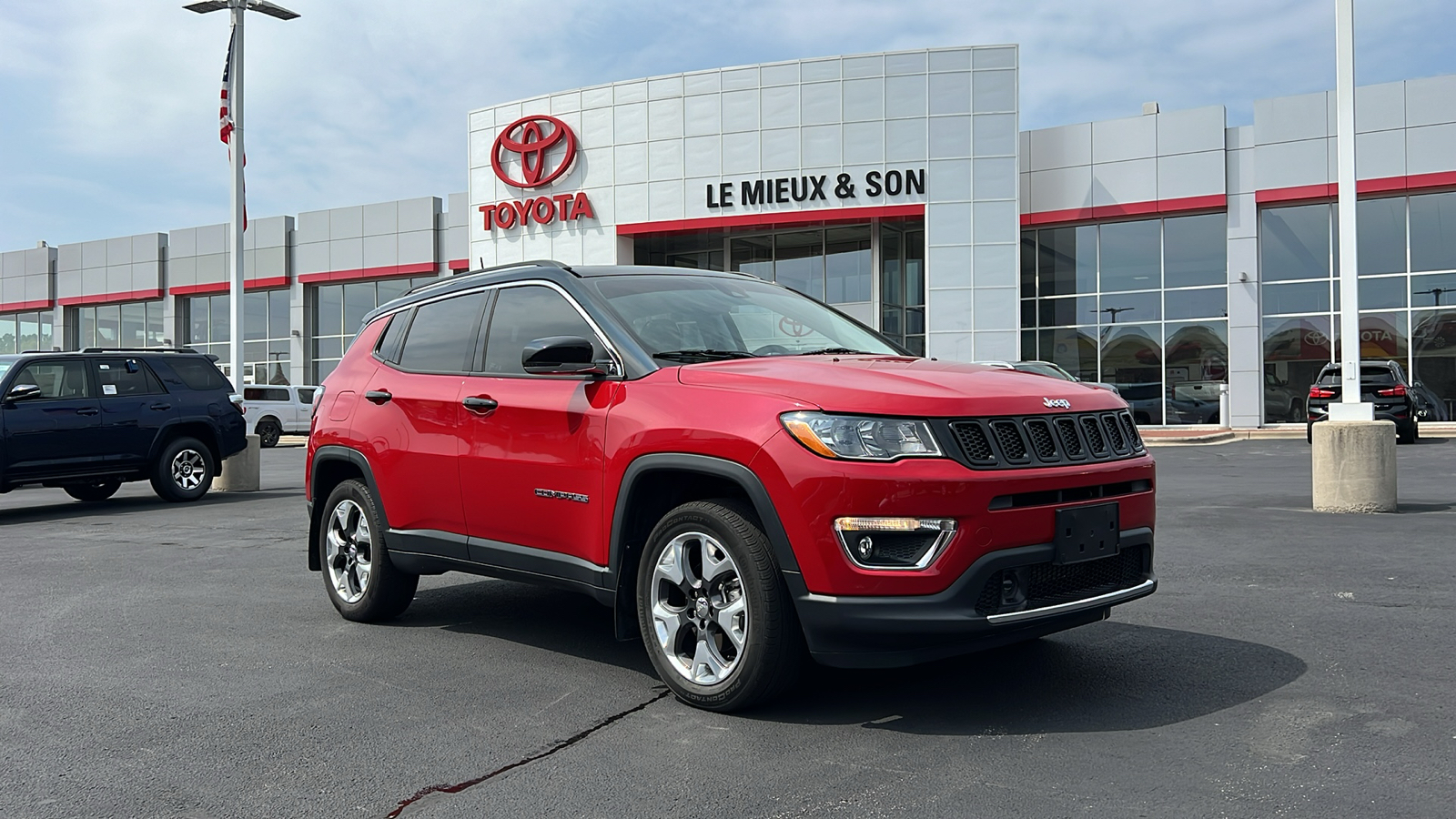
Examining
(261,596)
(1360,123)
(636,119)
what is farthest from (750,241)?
(261,596)

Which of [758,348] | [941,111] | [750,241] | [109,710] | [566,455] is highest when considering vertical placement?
[941,111]

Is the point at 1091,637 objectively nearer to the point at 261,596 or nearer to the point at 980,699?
the point at 980,699

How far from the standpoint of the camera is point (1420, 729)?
4012 mm

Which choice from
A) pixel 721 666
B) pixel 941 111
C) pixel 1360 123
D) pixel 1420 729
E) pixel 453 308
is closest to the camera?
pixel 1420 729

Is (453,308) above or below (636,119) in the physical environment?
below

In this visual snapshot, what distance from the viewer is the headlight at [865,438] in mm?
3965

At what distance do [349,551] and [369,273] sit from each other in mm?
36395

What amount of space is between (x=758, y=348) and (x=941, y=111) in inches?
1060

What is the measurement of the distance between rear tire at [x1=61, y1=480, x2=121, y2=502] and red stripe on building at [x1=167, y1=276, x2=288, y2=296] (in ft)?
95.6

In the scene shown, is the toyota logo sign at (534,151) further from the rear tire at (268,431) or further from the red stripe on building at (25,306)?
the red stripe on building at (25,306)

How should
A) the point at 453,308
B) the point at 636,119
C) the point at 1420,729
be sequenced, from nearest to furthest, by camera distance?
the point at 1420,729
the point at 453,308
the point at 636,119

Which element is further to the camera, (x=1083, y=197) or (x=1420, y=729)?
(x=1083, y=197)

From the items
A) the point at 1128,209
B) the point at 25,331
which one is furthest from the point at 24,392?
the point at 25,331

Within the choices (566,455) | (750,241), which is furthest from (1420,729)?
(750,241)
